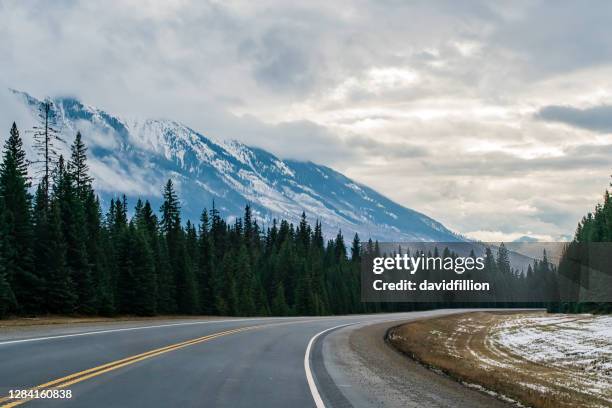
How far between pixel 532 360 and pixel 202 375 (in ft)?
91.1

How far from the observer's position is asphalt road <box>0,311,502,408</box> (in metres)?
12.5

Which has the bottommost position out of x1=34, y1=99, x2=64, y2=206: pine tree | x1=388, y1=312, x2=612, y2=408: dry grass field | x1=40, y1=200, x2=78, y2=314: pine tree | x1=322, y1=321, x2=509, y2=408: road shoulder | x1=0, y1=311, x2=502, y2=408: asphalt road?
x1=388, y1=312, x2=612, y2=408: dry grass field

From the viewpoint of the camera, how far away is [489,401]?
15164mm

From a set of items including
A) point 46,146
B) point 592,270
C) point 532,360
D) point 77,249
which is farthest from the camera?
point 592,270

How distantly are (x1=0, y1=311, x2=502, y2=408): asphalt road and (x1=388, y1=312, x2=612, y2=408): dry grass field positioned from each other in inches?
80.9

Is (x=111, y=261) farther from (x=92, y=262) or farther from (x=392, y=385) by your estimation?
(x=392, y=385)

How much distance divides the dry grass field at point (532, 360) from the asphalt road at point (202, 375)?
6.75 feet

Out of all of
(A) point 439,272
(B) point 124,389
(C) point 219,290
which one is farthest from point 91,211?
(A) point 439,272

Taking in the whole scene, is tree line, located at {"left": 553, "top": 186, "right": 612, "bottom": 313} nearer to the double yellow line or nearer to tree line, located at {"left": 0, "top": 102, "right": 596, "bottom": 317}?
tree line, located at {"left": 0, "top": 102, "right": 596, "bottom": 317}

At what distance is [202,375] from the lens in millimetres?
15469

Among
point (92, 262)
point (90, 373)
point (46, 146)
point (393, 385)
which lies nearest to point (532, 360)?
point (393, 385)

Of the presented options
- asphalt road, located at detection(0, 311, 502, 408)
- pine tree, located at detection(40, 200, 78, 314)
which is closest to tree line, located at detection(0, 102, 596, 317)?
pine tree, located at detection(40, 200, 78, 314)

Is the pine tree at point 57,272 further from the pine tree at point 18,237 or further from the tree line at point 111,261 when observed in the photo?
the pine tree at point 18,237

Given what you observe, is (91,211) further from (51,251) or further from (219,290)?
(219,290)
